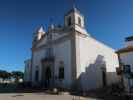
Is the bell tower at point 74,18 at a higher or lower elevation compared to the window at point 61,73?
higher

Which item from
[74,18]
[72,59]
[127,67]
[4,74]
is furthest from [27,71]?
[4,74]

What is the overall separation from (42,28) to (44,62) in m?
9.23

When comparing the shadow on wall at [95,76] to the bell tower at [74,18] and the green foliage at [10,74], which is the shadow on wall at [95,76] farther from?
the green foliage at [10,74]

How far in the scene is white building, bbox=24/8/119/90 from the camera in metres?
20.1

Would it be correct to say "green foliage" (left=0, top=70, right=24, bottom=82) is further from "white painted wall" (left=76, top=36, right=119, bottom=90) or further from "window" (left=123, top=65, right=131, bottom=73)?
"window" (left=123, top=65, right=131, bottom=73)

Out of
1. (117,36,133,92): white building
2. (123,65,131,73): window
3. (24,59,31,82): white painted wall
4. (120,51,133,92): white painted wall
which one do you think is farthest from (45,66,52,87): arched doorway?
(123,65,131,73): window

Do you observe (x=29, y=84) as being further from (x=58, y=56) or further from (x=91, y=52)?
(x=91, y=52)

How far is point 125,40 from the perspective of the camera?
23.2 meters

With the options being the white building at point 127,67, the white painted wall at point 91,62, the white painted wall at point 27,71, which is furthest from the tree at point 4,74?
the white building at point 127,67

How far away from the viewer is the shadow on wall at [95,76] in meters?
20.0

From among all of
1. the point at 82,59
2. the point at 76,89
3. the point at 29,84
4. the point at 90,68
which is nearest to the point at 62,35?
the point at 82,59

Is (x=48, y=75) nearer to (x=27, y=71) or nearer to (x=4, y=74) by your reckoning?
(x=27, y=71)

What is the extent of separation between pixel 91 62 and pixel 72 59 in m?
3.72

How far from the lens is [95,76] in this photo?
22.3 metres
